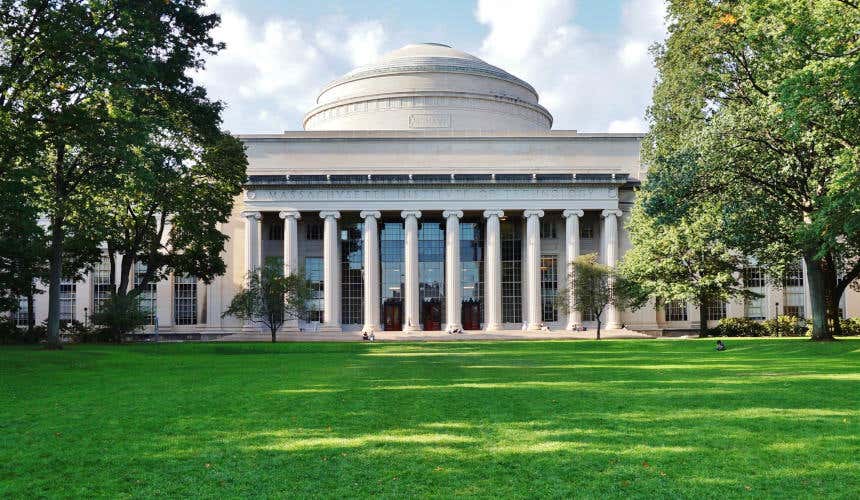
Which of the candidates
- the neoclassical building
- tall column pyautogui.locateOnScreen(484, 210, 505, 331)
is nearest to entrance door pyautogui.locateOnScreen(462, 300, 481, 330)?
the neoclassical building

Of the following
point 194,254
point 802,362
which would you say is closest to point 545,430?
point 802,362

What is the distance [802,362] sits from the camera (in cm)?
2503

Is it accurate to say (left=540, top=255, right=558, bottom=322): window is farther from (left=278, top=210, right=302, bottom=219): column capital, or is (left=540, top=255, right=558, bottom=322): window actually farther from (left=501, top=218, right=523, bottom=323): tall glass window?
(left=278, top=210, right=302, bottom=219): column capital

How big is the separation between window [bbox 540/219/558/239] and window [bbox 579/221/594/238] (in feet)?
8.55

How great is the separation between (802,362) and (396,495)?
73.6ft

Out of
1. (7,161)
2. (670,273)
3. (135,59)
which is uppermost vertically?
(135,59)

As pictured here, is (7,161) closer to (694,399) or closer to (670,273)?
(694,399)

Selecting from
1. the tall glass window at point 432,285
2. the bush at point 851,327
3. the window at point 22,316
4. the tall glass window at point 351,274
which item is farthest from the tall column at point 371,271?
the bush at point 851,327

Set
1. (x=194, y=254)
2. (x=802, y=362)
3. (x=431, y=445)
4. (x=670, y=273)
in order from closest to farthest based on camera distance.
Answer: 1. (x=431, y=445)
2. (x=802, y=362)
3. (x=194, y=254)
4. (x=670, y=273)

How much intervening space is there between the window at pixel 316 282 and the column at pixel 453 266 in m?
12.4

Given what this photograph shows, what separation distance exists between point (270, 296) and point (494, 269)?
23.6 meters

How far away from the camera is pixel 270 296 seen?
49500 mm

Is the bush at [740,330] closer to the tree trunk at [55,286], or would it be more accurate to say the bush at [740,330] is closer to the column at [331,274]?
the column at [331,274]

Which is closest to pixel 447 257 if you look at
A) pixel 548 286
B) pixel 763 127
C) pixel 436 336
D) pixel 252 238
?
pixel 436 336
